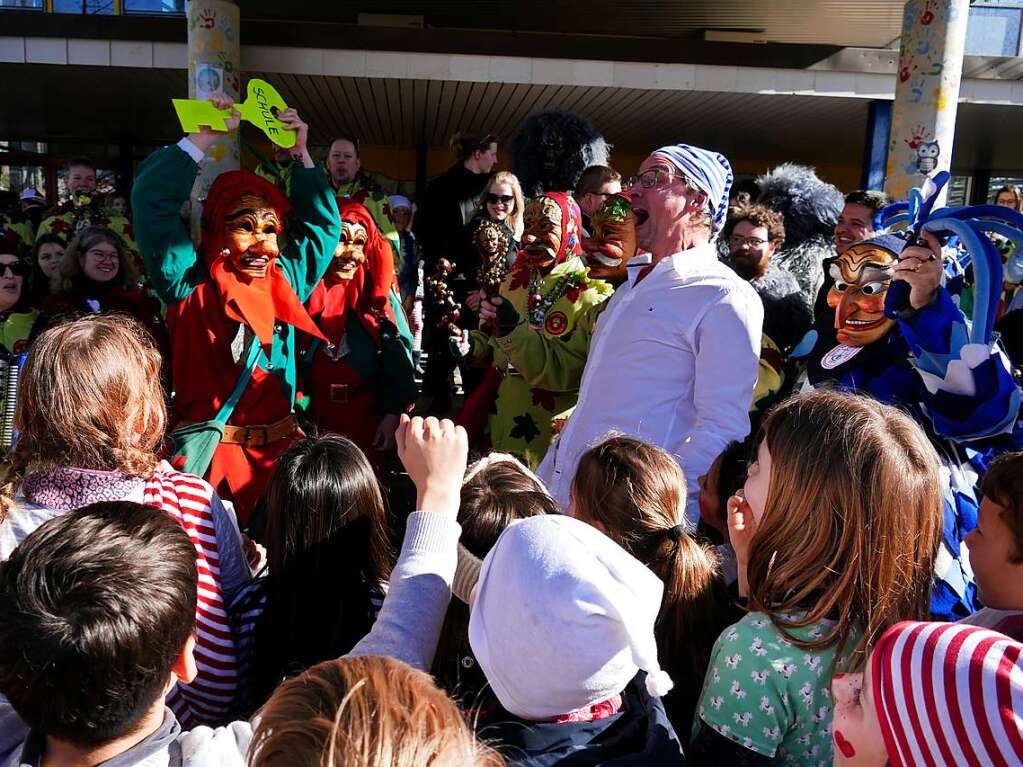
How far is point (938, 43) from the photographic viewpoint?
263 inches

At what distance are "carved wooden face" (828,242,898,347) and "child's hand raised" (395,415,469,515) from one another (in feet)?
5.13

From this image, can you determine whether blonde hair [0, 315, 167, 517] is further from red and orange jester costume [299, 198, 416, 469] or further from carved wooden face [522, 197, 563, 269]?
carved wooden face [522, 197, 563, 269]

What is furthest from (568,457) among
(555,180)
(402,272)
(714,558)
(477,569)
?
(402,272)

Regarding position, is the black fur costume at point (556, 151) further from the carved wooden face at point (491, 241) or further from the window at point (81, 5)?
the window at point (81, 5)

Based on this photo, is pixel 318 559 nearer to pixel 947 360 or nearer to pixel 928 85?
pixel 947 360

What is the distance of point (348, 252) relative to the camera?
12.7ft

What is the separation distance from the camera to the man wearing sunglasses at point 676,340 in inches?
89.5

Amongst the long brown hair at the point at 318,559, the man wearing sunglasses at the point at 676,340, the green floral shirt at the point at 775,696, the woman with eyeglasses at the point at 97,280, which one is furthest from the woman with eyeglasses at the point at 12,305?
the green floral shirt at the point at 775,696

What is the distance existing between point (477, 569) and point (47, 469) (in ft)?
2.89

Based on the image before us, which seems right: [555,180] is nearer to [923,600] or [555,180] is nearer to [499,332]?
[499,332]

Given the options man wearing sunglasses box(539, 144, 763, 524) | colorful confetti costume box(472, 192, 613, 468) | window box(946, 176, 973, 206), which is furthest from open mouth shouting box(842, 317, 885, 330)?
window box(946, 176, 973, 206)

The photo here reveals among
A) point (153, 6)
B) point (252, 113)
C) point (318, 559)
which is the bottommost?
point (318, 559)

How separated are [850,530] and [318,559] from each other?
1055mm

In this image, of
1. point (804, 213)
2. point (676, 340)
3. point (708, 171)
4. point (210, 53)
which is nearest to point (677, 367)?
point (676, 340)
